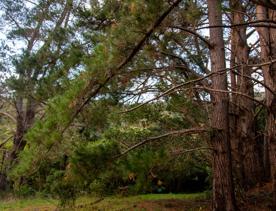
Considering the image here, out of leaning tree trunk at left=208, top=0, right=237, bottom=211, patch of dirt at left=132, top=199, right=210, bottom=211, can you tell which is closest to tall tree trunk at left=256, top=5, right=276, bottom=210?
leaning tree trunk at left=208, top=0, right=237, bottom=211

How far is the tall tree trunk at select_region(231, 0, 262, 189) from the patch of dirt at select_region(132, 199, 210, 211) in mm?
1095

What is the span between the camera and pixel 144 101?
764cm

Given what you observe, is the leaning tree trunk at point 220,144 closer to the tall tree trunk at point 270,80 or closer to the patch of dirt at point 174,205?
the tall tree trunk at point 270,80

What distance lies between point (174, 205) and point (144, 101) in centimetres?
288

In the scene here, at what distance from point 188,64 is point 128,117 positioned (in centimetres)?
171

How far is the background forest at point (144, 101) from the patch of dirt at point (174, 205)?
0.93 metres

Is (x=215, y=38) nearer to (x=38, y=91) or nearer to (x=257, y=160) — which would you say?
(x=38, y=91)

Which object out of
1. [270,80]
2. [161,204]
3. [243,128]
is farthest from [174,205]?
[270,80]

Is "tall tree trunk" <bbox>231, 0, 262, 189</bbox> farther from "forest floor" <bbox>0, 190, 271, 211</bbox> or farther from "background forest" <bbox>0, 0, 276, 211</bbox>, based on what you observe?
"forest floor" <bbox>0, 190, 271, 211</bbox>

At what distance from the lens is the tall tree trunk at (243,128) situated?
341 inches

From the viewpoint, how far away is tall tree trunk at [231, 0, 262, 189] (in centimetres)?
866

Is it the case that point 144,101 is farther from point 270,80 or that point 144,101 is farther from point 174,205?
point 174,205

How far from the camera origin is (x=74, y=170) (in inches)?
202

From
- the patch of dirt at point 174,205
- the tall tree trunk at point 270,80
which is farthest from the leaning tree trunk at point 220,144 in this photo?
the patch of dirt at point 174,205
